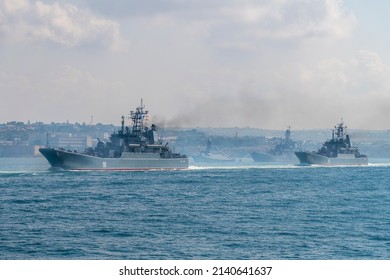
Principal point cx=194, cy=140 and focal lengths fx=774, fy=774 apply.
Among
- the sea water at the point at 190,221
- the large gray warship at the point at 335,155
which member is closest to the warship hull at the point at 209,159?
the large gray warship at the point at 335,155

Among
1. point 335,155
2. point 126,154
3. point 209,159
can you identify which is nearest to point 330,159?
point 335,155

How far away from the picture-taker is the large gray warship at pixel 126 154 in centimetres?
8538

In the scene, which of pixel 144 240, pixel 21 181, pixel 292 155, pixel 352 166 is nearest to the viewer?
pixel 144 240

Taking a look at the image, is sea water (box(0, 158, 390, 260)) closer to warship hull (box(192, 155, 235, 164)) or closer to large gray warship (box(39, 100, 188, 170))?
large gray warship (box(39, 100, 188, 170))

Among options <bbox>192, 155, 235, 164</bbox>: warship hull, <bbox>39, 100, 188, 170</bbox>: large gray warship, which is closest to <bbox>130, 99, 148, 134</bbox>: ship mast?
<bbox>39, 100, 188, 170</bbox>: large gray warship

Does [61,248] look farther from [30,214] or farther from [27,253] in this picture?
[30,214]

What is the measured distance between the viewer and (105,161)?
3438 inches

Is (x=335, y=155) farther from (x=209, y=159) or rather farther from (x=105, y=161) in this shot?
(x=209, y=159)

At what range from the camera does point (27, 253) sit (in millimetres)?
31234

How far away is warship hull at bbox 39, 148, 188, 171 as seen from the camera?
279ft

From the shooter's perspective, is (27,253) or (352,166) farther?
(352,166)

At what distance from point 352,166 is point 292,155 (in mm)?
53201

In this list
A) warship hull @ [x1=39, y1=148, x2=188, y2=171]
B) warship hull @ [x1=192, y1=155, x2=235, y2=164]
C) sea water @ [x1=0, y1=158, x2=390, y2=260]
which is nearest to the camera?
sea water @ [x1=0, y1=158, x2=390, y2=260]
